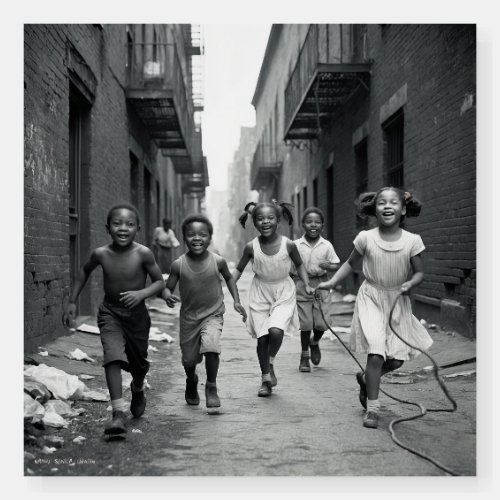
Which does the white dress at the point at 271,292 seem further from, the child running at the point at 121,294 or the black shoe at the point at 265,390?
the child running at the point at 121,294

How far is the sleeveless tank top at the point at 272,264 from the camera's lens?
548cm

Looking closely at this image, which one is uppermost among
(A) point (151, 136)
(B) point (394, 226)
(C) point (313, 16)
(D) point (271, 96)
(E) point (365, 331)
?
(D) point (271, 96)

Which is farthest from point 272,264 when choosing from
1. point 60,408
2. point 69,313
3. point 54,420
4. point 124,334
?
point 54,420

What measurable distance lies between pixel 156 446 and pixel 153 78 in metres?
11.4

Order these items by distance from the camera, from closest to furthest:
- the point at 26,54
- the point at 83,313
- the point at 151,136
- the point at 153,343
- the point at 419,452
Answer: the point at 419,452 → the point at 26,54 → the point at 153,343 → the point at 83,313 → the point at 151,136

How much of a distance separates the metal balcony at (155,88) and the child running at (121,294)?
827 cm

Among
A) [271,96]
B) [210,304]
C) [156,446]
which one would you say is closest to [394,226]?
[210,304]

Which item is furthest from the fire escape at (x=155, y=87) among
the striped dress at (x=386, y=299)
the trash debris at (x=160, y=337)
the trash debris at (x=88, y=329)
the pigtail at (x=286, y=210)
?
the striped dress at (x=386, y=299)

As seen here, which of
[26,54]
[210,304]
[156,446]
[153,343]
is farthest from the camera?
[153,343]

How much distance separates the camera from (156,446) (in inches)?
154

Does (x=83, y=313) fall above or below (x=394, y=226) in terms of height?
below

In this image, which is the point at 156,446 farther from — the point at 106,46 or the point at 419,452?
the point at 106,46

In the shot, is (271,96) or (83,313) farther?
(271,96)

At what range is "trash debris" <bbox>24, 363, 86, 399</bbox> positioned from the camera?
4.81 metres
